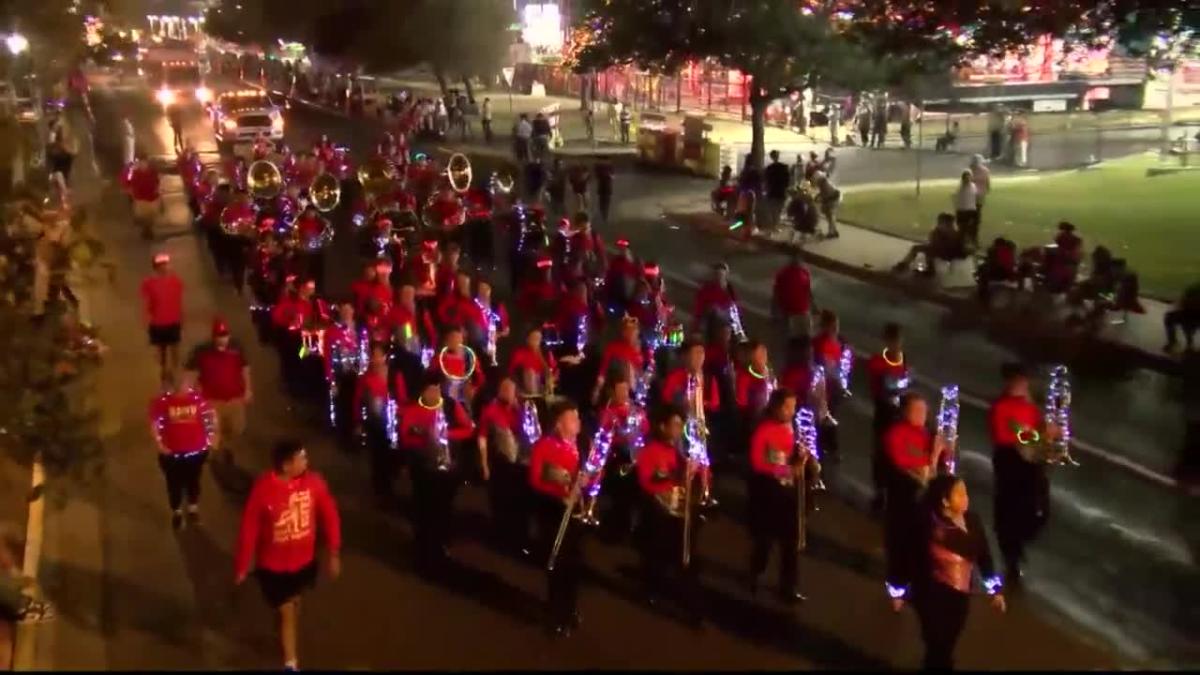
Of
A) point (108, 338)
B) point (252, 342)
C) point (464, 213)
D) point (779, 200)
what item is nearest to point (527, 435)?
point (252, 342)

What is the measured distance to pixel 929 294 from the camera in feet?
68.8

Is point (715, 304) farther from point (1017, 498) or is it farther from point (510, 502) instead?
point (1017, 498)

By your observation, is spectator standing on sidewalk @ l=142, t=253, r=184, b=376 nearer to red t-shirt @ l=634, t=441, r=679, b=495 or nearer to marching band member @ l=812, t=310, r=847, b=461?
marching band member @ l=812, t=310, r=847, b=461

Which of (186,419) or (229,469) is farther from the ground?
(186,419)

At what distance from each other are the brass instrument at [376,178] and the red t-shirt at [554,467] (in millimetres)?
16398

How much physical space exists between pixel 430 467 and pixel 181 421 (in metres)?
1.94

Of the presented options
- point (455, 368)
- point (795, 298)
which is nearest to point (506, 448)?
point (455, 368)

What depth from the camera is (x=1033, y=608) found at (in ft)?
28.9

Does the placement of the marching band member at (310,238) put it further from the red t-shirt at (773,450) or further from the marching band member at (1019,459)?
the marching band member at (1019,459)

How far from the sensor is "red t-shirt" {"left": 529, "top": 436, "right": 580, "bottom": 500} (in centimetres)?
835

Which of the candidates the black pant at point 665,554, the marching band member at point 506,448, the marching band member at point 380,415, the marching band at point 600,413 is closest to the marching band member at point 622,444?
the marching band at point 600,413

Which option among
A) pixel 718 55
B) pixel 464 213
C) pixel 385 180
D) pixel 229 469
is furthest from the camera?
pixel 718 55

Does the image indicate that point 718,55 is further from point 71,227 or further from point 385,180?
point 71,227

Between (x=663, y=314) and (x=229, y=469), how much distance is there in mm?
4510
